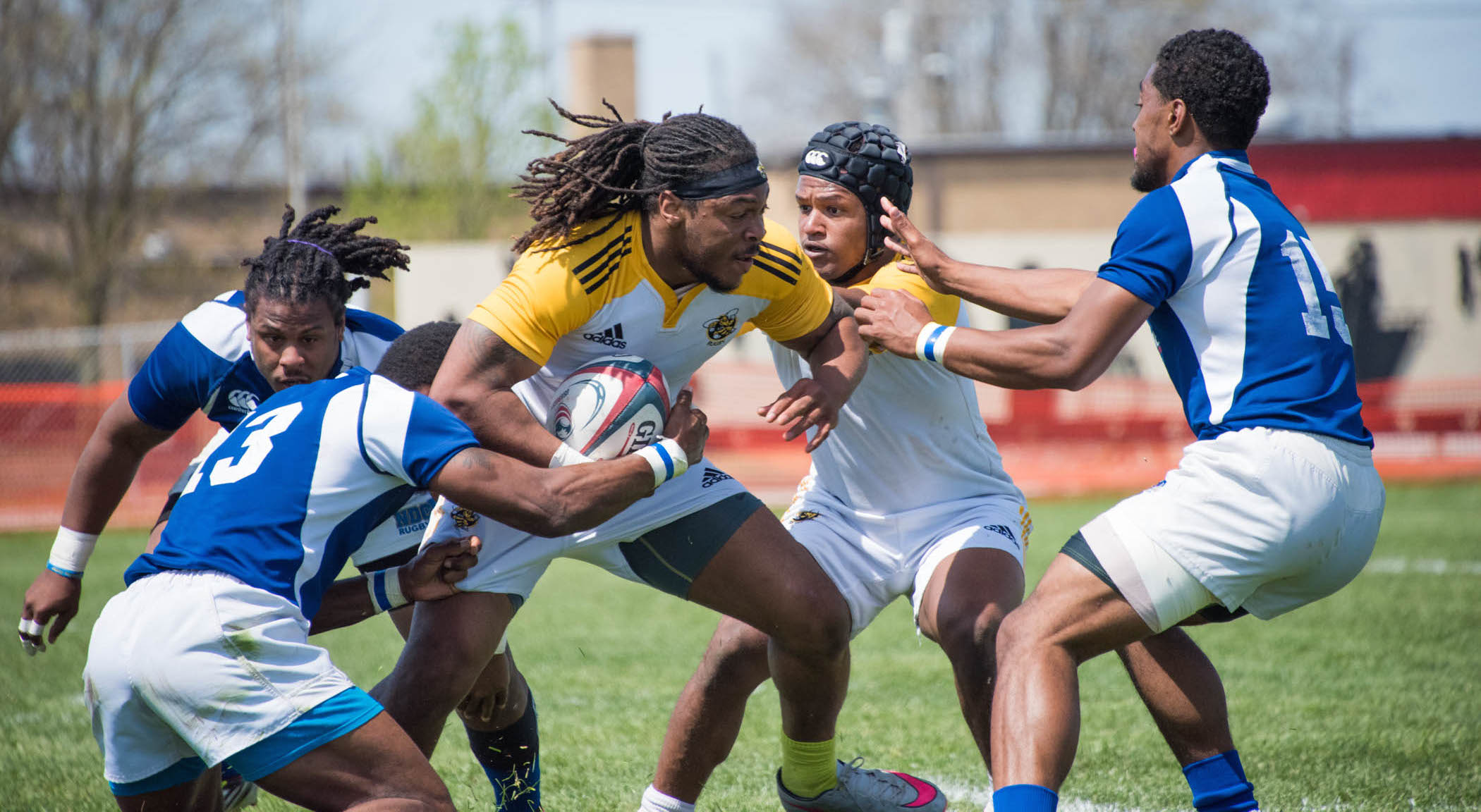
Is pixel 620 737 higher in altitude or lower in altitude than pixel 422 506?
lower

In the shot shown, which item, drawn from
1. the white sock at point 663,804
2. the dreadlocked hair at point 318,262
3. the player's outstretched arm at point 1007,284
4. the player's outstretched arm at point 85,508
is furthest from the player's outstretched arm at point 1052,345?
the player's outstretched arm at point 85,508

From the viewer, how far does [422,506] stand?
403 cm

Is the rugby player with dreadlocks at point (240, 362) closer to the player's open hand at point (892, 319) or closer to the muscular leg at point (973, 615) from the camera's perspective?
the player's open hand at point (892, 319)

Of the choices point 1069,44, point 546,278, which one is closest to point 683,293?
point 546,278

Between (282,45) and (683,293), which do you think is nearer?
(683,293)

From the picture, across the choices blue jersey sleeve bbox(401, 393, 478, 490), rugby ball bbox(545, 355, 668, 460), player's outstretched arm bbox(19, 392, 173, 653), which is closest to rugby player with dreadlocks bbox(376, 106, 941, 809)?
rugby ball bbox(545, 355, 668, 460)

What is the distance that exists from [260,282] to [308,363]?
0.93 feet

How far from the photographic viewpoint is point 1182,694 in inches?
143

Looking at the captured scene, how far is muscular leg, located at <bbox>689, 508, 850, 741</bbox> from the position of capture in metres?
3.88

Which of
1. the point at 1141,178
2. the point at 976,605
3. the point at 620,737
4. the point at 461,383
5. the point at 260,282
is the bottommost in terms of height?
the point at 620,737

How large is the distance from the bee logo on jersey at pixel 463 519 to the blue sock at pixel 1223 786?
226 centimetres

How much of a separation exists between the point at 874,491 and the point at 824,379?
1.88 ft

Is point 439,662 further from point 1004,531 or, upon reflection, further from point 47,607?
point 1004,531

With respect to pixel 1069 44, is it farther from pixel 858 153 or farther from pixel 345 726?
pixel 345 726
